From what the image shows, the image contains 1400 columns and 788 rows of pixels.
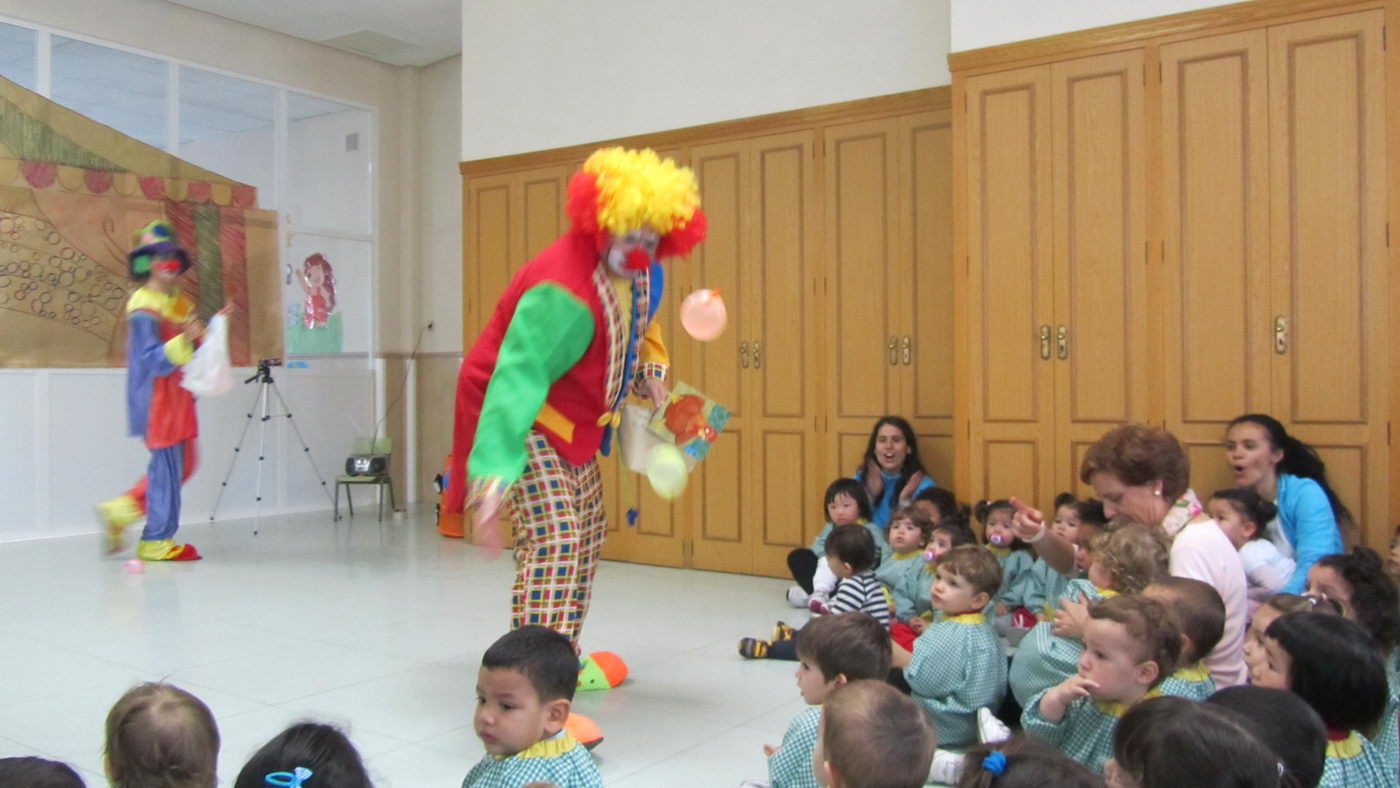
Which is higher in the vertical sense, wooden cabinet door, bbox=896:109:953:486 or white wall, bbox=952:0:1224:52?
white wall, bbox=952:0:1224:52

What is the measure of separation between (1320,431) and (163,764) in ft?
13.6

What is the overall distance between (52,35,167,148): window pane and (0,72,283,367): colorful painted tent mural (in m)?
0.12

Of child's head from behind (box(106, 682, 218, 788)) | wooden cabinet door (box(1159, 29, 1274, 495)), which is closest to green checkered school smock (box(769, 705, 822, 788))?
child's head from behind (box(106, 682, 218, 788))

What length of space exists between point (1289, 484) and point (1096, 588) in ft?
5.65

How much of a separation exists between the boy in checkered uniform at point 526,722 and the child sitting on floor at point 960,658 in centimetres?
130

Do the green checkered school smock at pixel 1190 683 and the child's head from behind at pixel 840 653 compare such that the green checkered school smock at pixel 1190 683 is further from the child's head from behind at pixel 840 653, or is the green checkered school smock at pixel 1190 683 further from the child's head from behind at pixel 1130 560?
the child's head from behind at pixel 840 653

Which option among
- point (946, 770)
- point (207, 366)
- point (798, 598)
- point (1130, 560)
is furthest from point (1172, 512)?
point (207, 366)

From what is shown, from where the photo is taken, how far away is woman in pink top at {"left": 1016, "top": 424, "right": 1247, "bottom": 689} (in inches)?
110

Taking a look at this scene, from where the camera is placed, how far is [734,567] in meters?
6.18

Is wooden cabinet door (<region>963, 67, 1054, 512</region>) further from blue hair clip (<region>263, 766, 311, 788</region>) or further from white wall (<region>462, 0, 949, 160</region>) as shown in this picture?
blue hair clip (<region>263, 766, 311, 788</region>)

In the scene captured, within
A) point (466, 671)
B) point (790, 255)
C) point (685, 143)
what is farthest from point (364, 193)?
point (466, 671)

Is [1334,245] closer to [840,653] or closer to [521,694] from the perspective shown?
[840,653]

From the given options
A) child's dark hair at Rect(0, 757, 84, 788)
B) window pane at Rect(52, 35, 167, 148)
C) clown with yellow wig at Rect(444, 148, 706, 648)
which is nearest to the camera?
child's dark hair at Rect(0, 757, 84, 788)

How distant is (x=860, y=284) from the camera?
573cm
